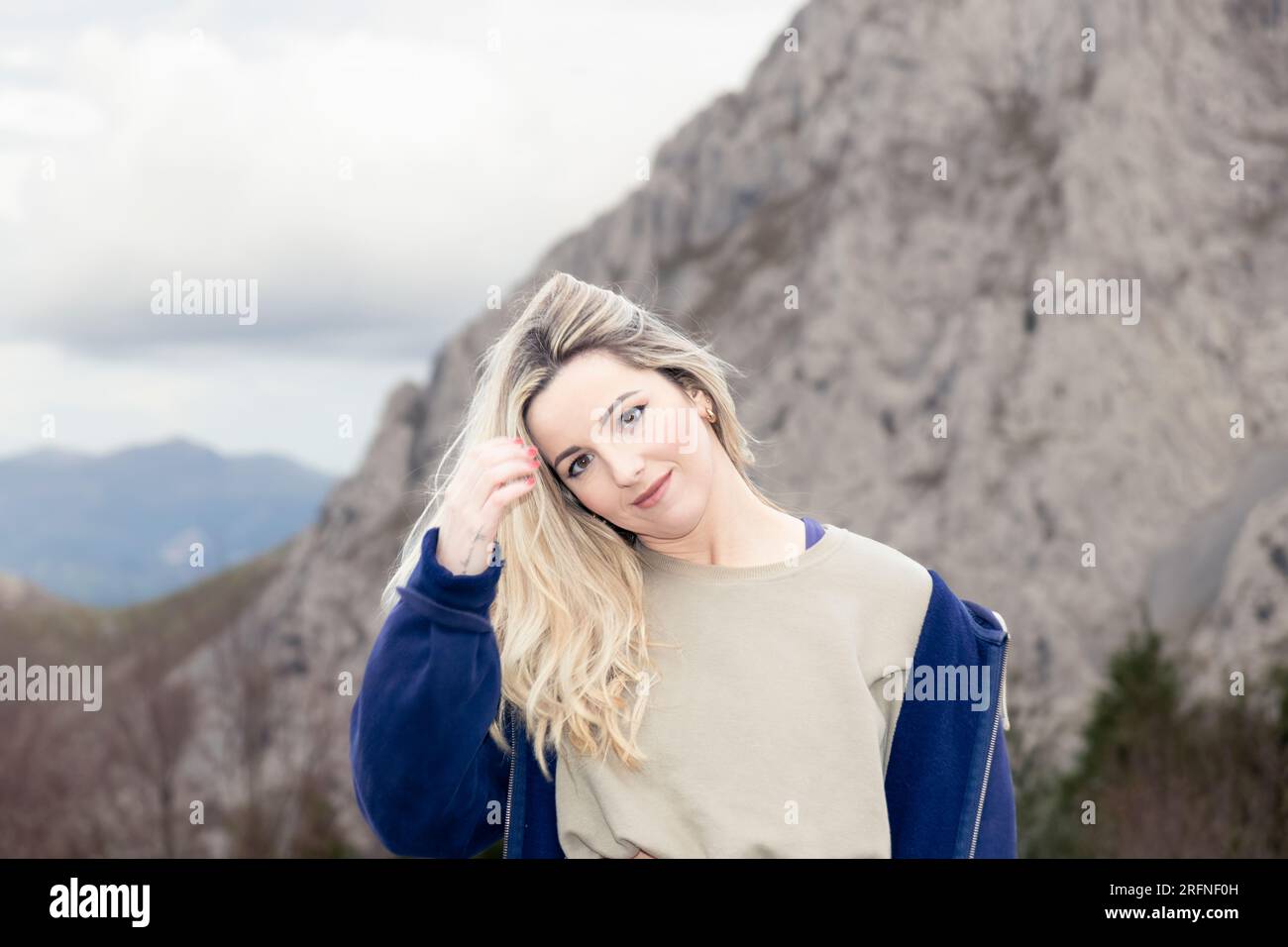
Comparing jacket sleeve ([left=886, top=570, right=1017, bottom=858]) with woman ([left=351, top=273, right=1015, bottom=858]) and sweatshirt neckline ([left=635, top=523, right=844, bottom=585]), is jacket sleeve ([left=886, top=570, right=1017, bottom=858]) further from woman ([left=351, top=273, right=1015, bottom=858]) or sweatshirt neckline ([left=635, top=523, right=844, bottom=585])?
sweatshirt neckline ([left=635, top=523, right=844, bottom=585])

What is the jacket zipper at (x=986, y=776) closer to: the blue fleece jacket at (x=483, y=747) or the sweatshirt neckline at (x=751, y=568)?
the blue fleece jacket at (x=483, y=747)

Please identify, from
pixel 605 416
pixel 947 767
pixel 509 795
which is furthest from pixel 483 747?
pixel 947 767

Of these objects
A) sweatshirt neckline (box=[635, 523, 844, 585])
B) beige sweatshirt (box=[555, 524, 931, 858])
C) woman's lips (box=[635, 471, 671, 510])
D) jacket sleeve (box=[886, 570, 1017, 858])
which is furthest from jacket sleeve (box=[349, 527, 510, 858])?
jacket sleeve (box=[886, 570, 1017, 858])

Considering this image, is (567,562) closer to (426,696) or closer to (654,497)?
(654,497)

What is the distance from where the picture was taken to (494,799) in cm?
317

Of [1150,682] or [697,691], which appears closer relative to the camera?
[697,691]

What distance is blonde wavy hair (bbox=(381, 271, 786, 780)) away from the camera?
3.10 metres

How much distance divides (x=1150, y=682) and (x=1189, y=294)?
28.9 metres

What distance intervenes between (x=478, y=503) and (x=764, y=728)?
877 millimetres

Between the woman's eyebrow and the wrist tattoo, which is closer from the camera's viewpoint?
the wrist tattoo

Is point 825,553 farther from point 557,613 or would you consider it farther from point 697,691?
point 557,613

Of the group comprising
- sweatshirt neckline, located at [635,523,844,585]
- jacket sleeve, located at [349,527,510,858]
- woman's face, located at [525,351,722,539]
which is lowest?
jacket sleeve, located at [349,527,510,858]

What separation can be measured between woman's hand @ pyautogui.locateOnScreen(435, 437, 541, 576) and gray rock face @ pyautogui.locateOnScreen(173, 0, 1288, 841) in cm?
4077
